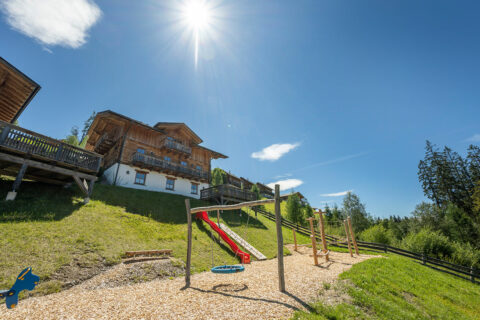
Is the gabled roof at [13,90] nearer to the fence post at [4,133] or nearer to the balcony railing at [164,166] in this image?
the fence post at [4,133]

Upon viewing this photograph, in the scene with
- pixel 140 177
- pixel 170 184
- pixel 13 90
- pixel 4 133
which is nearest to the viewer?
pixel 4 133

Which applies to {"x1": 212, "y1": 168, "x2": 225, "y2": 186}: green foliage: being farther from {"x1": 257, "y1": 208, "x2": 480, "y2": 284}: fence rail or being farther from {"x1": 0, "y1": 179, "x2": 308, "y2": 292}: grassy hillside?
{"x1": 257, "y1": 208, "x2": 480, "y2": 284}: fence rail

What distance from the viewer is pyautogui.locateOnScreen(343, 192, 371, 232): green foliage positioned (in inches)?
1386

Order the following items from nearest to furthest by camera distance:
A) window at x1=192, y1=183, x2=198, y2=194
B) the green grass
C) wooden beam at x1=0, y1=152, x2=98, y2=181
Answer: the green grass < wooden beam at x1=0, y1=152, x2=98, y2=181 < window at x1=192, y1=183, x2=198, y2=194

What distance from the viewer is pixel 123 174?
72.0 ft

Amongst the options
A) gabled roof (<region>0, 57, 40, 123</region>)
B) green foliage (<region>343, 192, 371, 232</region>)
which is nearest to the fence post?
gabled roof (<region>0, 57, 40, 123</region>)

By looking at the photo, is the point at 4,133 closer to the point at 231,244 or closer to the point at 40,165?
the point at 40,165

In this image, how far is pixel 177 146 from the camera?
26766 mm

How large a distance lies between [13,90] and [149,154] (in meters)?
14.2

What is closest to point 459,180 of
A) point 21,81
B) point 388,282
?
point 388,282

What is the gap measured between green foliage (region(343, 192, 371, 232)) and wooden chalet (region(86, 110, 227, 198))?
2817 cm

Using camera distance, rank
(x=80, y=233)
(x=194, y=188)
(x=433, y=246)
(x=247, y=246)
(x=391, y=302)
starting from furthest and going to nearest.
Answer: (x=194, y=188) < (x=433, y=246) < (x=247, y=246) < (x=80, y=233) < (x=391, y=302)

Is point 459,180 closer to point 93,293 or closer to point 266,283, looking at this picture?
point 266,283

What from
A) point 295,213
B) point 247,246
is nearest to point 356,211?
point 295,213
